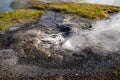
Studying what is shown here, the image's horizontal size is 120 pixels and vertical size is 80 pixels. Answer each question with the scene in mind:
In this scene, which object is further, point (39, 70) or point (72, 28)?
point (72, 28)

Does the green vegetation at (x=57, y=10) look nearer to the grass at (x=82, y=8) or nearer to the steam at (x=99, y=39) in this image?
the grass at (x=82, y=8)

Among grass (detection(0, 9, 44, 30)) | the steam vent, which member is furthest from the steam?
grass (detection(0, 9, 44, 30))

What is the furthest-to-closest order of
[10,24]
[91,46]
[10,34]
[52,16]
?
[52,16] < [10,24] < [10,34] < [91,46]

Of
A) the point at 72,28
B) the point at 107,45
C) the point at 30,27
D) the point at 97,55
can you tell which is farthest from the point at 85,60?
the point at 30,27

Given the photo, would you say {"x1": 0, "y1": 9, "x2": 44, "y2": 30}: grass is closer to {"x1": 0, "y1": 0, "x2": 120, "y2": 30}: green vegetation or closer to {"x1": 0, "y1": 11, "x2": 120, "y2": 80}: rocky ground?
{"x1": 0, "y1": 0, "x2": 120, "y2": 30}: green vegetation

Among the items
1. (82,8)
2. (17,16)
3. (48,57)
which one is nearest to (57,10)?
(82,8)

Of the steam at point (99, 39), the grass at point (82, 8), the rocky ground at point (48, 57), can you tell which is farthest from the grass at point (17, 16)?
the steam at point (99, 39)

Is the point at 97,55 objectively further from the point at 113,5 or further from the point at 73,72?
the point at 113,5
